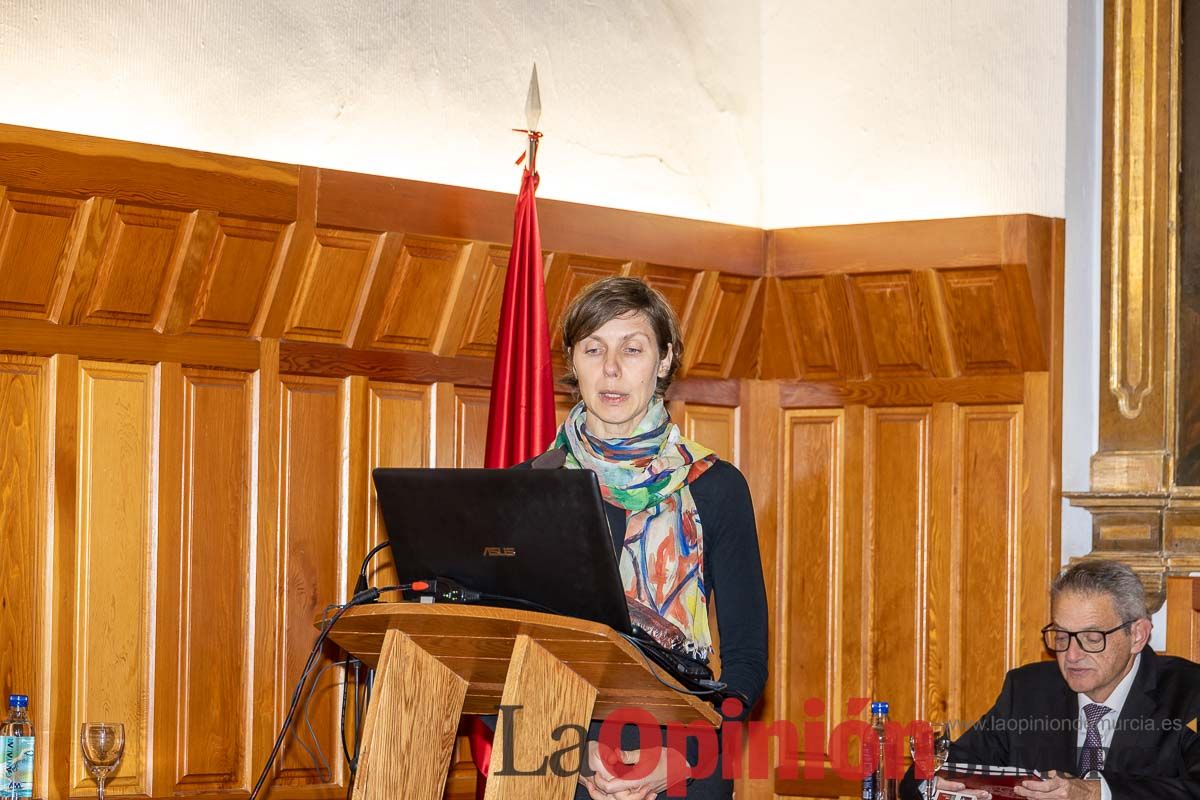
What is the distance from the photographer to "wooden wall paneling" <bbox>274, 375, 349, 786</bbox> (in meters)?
4.42

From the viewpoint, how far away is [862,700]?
5.05 m

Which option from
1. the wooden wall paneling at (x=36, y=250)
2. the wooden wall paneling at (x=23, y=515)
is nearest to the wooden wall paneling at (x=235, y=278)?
the wooden wall paneling at (x=36, y=250)

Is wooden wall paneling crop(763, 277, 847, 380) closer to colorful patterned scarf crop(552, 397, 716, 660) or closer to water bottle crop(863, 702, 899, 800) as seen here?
water bottle crop(863, 702, 899, 800)

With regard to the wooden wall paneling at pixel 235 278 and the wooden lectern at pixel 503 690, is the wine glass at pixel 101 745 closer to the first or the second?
the wooden wall paneling at pixel 235 278

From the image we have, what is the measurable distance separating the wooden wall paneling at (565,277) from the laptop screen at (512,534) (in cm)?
262

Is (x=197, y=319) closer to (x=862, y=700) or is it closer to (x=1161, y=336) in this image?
(x=862, y=700)

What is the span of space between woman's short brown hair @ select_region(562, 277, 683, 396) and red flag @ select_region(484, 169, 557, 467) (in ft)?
5.72

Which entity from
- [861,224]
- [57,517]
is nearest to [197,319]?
[57,517]

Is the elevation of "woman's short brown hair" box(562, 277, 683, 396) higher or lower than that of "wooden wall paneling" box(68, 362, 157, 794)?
higher

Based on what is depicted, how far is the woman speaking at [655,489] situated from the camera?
2518 millimetres

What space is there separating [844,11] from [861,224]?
782 millimetres

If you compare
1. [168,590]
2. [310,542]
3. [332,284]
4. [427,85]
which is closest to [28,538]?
[168,590]

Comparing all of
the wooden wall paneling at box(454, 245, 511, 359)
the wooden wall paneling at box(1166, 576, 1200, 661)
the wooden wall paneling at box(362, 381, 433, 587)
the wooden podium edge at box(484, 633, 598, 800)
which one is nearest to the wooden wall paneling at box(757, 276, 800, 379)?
the wooden wall paneling at box(454, 245, 511, 359)

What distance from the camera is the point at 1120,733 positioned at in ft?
11.9
